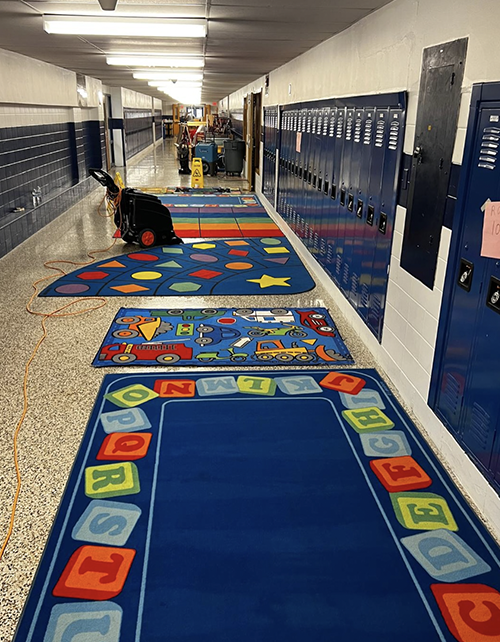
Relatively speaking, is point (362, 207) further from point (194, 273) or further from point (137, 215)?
point (137, 215)

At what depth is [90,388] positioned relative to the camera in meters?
3.74

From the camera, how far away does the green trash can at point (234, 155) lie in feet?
50.3

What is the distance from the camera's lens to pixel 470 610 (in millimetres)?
2121

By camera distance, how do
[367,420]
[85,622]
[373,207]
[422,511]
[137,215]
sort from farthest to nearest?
[137,215]
[373,207]
[367,420]
[422,511]
[85,622]

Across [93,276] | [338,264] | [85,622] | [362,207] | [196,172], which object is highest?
[362,207]

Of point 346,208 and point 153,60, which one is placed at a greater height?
point 153,60

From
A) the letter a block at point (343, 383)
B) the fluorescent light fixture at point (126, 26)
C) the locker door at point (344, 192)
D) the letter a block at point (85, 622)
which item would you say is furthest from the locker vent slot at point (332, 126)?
the letter a block at point (85, 622)

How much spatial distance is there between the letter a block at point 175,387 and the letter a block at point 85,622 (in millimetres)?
1635

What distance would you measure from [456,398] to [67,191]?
8983mm

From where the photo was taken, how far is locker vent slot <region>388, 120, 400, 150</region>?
368 cm

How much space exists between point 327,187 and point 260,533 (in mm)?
3968

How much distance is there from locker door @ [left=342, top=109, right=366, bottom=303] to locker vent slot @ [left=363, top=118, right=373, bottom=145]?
9 cm

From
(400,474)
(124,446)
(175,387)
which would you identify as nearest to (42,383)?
(175,387)

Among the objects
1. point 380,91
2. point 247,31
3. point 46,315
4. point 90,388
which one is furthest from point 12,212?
point 380,91
